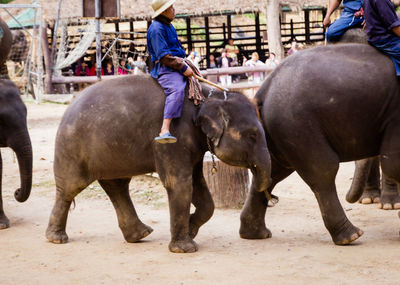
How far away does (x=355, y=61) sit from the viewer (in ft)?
18.5

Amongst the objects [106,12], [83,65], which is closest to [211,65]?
[83,65]

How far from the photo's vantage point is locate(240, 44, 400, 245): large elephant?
551 centimetres

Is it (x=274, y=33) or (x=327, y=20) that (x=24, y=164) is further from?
(x=274, y=33)

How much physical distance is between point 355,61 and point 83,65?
2077 cm

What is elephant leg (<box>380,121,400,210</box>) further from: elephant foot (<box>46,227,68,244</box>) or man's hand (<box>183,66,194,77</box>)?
elephant foot (<box>46,227,68,244</box>)

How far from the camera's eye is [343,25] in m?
6.23

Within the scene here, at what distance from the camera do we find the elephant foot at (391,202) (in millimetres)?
7160

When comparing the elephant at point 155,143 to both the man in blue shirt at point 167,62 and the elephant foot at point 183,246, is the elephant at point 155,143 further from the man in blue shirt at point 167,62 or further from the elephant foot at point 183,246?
the man in blue shirt at point 167,62

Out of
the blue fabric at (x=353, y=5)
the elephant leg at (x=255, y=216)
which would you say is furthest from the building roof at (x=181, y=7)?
the elephant leg at (x=255, y=216)

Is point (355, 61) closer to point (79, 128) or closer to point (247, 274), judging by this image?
point (247, 274)

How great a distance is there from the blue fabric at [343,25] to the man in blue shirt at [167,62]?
5.01 ft

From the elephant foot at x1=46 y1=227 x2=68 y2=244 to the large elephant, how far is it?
2111mm

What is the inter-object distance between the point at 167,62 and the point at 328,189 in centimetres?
170

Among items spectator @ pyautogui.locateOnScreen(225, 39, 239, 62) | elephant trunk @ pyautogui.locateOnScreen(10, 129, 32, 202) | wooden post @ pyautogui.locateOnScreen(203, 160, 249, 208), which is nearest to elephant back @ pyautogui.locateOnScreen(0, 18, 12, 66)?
elephant trunk @ pyautogui.locateOnScreen(10, 129, 32, 202)
